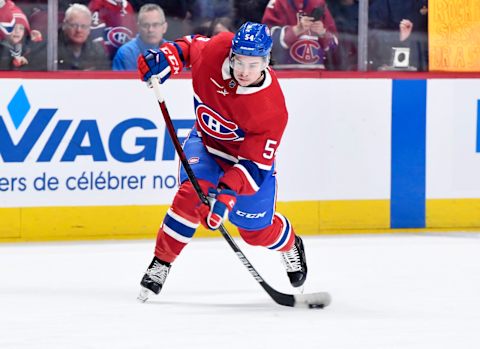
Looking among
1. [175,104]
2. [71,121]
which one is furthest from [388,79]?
[71,121]

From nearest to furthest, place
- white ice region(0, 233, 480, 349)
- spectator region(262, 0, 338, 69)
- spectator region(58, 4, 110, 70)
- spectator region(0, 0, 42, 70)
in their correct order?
white ice region(0, 233, 480, 349), spectator region(0, 0, 42, 70), spectator region(58, 4, 110, 70), spectator region(262, 0, 338, 69)

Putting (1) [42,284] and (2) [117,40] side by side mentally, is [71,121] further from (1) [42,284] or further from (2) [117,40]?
(1) [42,284]

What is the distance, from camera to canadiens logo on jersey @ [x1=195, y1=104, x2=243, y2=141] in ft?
13.0

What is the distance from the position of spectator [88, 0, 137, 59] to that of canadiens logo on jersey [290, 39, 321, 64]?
0.78 meters

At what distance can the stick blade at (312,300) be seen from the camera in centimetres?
397

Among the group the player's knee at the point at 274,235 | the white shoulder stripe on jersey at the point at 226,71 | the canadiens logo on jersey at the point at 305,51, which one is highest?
the white shoulder stripe on jersey at the point at 226,71

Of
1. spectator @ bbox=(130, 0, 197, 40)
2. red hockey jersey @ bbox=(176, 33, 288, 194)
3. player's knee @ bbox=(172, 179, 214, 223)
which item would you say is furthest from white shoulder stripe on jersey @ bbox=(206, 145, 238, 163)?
spectator @ bbox=(130, 0, 197, 40)

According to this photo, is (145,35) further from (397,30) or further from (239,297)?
(239,297)

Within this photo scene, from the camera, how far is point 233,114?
3.89 m

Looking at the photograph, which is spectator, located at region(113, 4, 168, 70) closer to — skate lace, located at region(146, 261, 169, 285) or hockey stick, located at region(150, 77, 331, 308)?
hockey stick, located at region(150, 77, 331, 308)

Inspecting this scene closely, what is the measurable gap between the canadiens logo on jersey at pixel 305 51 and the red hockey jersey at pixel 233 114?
1.59 metres

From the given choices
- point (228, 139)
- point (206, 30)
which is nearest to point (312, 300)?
point (228, 139)

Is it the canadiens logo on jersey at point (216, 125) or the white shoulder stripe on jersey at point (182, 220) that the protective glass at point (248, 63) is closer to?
the canadiens logo on jersey at point (216, 125)

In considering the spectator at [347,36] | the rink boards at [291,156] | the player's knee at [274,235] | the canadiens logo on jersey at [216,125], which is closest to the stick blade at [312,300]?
the player's knee at [274,235]
